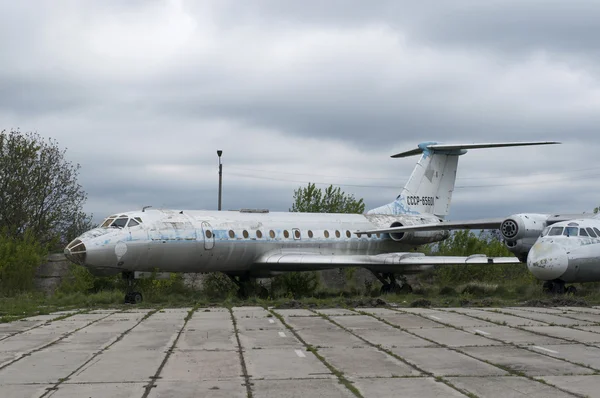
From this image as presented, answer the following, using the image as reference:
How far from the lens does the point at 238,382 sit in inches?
340

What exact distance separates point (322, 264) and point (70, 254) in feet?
28.9

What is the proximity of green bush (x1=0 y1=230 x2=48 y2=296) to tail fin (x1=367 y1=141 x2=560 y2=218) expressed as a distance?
1442 cm

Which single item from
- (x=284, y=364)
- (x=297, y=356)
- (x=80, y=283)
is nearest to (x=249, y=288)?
(x=80, y=283)

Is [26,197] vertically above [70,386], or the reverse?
[26,197]

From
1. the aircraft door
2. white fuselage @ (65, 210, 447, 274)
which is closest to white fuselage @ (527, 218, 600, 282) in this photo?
white fuselage @ (65, 210, 447, 274)

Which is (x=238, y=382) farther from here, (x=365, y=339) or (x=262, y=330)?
(x=262, y=330)

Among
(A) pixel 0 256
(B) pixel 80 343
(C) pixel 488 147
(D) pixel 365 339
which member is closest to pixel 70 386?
(B) pixel 80 343

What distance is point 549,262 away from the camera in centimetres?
2239

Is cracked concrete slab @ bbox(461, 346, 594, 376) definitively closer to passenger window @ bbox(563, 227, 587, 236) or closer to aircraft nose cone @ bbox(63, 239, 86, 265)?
passenger window @ bbox(563, 227, 587, 236)

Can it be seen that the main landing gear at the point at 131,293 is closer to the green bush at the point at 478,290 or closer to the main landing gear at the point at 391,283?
the main landing gear at the point at 391,283

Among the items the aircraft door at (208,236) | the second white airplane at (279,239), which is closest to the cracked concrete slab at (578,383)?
the second white airplane at (279,239)

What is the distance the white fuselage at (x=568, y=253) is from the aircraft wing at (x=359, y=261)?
3.55 metres

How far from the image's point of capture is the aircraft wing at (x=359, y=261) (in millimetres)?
27172

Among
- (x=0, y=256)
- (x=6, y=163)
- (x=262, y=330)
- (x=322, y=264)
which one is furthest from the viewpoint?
(x=6, y=163)
